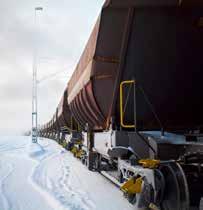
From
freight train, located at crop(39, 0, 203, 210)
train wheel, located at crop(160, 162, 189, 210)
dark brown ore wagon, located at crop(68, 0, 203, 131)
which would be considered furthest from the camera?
dark brown ore wagon, located at crop(68, 0, 203, 131)

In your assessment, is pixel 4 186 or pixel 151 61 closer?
pixel 151 61

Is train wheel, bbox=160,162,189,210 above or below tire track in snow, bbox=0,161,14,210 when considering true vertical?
Result: above

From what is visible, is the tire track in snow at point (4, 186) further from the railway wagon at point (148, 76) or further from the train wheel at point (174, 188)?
the train wheel at point (174, 188)

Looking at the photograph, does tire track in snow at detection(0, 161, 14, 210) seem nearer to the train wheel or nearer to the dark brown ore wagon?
the dark brown ore wagon

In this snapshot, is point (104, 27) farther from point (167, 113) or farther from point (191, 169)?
point (191, 169)

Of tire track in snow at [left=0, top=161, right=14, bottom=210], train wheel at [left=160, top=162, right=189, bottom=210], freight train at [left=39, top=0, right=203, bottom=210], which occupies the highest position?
freight train at [left=39, top=0, right=203, bottom=210]

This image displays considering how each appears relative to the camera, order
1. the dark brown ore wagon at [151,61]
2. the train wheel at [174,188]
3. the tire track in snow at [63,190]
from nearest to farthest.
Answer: the train wheel at [174,188] → the dark brown ore wagon at [151,61] → the tire track in snow at [63,190]

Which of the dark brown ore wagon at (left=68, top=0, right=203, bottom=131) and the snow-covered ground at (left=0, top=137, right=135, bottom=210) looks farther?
the snow-covered ground at (left=0, top=137, right=135, bottom=210)

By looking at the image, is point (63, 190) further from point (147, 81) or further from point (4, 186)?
point (147, 81)

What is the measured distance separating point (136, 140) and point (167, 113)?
0.83 meters

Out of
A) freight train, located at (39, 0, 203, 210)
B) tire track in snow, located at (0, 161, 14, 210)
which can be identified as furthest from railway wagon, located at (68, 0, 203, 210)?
tire track in snow, located at (0, 161, 14, 210)

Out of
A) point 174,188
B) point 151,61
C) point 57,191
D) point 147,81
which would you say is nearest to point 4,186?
point 57,191

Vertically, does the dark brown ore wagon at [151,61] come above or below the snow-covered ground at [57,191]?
above

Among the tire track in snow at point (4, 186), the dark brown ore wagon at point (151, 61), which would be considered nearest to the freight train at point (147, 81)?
the dark brown ore wagon at point (151, 61)
